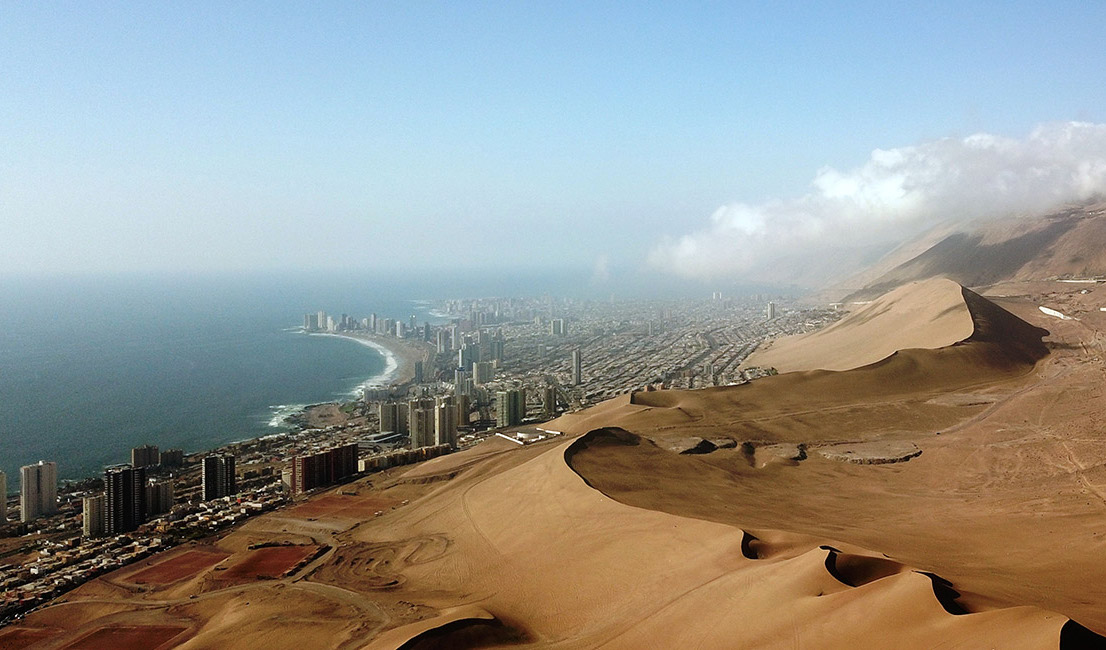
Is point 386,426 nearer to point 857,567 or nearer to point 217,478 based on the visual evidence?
point 217,478

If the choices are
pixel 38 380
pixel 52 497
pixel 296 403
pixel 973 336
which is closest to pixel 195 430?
pixel 296 403

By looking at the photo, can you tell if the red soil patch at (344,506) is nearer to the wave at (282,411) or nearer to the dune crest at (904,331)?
the wave at (282,411)

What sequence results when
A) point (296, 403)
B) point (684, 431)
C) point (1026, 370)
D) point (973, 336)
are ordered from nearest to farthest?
point (684, 431) → point (1026, 370) → point (973, 336) → point (296, 403)

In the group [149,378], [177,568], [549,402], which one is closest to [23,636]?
[177,568]

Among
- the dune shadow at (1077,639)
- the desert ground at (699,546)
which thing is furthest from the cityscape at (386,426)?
the dune shadow at (1077,639)

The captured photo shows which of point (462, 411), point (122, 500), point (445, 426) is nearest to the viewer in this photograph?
point (122, 500)

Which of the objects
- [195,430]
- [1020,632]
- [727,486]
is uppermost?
[1020,632]

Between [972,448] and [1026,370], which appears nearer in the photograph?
[972,448]

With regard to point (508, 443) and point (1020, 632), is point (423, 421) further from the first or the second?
point (1020, 632)
